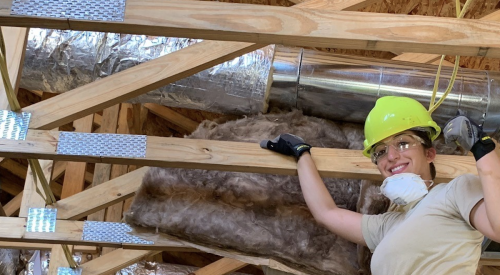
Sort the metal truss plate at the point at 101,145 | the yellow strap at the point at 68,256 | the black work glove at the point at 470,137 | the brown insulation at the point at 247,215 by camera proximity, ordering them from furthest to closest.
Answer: the yellow strap at the point at 68,256 → the brown insulation at the point at 247,215 → the metal truss plate at the point at 101,145 → the black work glove at the point at 470,137

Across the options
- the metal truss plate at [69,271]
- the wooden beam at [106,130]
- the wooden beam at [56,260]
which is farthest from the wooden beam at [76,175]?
the metal truss plate at [69,271]

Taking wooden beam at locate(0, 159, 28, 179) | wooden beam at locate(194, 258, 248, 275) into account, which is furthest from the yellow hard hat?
wooden beam at locate(0, 159, 28, 179)

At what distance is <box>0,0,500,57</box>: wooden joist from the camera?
1389mm

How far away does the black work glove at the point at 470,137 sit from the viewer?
130 cm

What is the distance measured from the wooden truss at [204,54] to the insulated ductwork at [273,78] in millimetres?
297

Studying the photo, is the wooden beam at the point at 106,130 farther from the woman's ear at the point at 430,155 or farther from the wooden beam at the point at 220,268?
the woman's ear at the point at 430,155

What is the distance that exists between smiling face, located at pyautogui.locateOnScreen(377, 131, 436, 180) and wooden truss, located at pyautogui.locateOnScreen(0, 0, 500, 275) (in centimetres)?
19

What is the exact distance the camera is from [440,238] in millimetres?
1361

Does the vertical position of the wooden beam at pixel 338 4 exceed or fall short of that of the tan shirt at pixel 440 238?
it exceeds it

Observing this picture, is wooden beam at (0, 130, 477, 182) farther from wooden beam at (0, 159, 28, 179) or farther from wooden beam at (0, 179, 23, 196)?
wooden beam at (0, 179, 23, 196)

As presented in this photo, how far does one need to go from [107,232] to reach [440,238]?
5.38 feet

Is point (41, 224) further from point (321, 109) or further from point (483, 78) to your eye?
point (483, 78)

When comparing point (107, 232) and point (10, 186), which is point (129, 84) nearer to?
point (107, 232)

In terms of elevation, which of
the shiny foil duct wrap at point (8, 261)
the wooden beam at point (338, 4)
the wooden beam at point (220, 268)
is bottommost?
the shiny foil duct wrap at point (8, 261)
